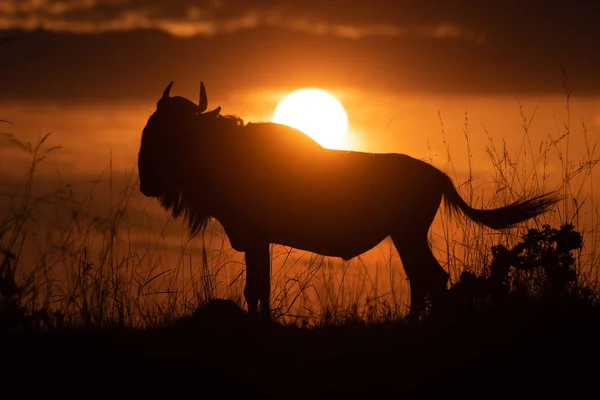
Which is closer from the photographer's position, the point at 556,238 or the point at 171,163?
the point at 556,238

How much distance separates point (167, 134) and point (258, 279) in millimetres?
1595

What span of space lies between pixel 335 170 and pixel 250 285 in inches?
53.1

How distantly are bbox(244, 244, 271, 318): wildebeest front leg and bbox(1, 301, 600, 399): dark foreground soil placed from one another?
3.82ft

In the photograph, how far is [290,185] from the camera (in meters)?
7.34

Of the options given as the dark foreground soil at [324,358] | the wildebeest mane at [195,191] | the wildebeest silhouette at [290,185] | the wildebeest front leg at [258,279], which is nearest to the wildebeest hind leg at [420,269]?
the wildebeest silhouette at [290,185]

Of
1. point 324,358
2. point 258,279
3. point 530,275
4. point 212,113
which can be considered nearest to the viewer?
point 324,358

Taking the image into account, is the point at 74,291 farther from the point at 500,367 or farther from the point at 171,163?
the point at 500,367

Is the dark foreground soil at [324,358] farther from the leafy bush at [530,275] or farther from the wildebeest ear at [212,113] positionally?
the wildebeest ear at [212,113]

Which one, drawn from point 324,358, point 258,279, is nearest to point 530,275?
point 258,279

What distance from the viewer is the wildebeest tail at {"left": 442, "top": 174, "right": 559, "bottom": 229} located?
7199 mm

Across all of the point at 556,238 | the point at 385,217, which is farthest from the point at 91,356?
the point at 556,238

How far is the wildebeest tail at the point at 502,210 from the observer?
23.6 ft

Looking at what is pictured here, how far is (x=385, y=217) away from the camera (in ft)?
23.6

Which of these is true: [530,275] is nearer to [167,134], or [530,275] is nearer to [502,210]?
[502,210]
